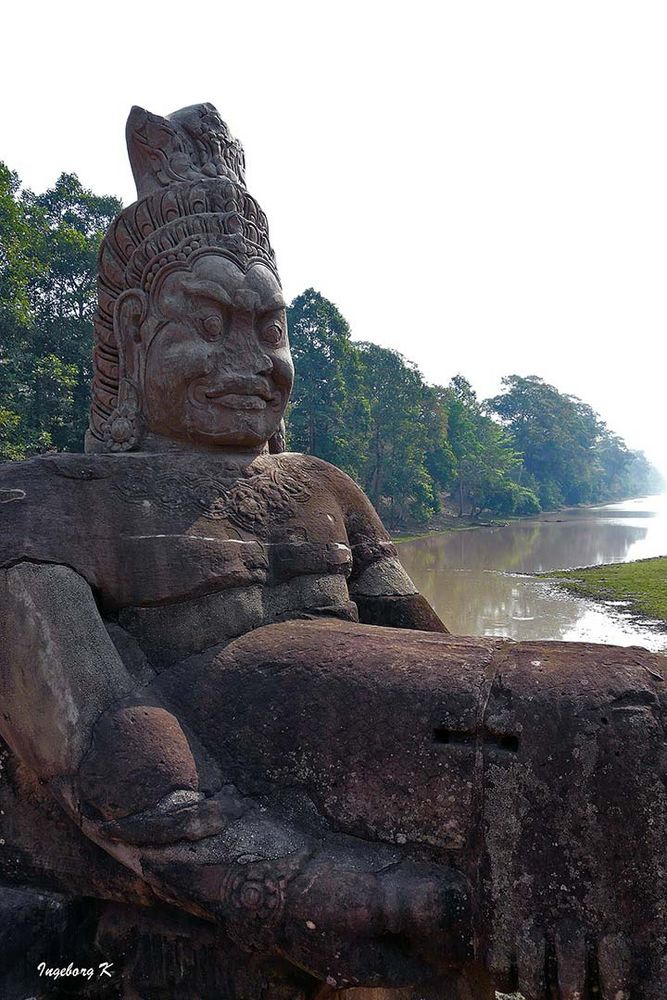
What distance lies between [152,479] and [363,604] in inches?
39.7

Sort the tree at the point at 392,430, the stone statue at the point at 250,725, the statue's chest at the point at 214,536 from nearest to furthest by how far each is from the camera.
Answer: the stone statue at the point at 250,725, the statue's chest at the point at 214,536, the tree at the point at 392,430

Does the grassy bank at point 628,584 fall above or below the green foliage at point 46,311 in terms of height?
below

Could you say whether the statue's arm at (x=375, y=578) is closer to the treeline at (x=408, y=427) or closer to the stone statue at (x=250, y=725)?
the stone statue at (x=250, y=725)

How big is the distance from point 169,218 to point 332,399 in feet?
81.0

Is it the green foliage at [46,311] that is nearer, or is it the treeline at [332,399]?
the green foliage at [46,311]

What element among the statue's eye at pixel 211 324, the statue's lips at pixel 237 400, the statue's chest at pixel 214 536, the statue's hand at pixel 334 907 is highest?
the statue's eye at pixel 211 324

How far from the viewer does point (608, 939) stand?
5.49 feet

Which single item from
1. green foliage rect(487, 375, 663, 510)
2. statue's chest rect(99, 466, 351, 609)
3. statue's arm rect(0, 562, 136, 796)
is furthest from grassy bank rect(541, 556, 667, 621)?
green foliage rect(487, 375, 663, 510)

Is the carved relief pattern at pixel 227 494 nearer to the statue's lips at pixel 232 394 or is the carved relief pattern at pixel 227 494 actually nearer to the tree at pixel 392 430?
the statue's lips at pixel 232 394

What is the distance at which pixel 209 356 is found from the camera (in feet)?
8.89

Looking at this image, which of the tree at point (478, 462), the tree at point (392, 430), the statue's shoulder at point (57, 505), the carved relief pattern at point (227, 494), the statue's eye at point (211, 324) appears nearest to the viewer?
the statue's shoulder at point (57, 505)

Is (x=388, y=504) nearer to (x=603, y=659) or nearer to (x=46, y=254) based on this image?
(x=46, y=254)

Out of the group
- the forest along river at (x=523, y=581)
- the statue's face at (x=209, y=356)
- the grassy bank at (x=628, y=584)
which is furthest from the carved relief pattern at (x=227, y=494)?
the grassy bank at (x=628, y=584)

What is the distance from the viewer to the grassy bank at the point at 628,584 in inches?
533
